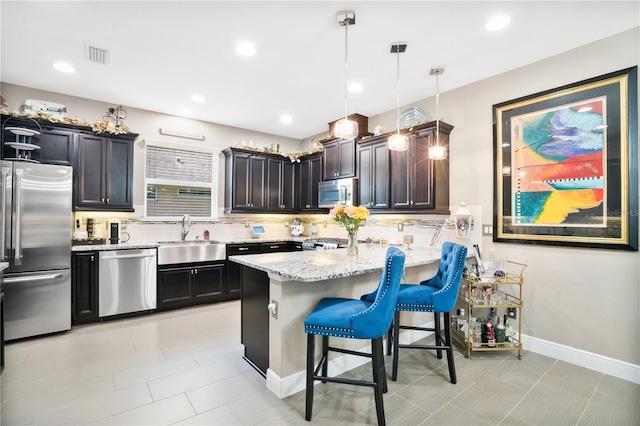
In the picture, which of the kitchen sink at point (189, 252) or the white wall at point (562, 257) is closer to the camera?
the white wall at point (562, 257)

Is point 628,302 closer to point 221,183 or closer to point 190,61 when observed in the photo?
Answer: point 190,61

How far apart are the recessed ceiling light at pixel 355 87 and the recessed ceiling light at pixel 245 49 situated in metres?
1.30

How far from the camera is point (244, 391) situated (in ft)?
7.66

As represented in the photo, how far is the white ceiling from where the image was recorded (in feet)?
7.89

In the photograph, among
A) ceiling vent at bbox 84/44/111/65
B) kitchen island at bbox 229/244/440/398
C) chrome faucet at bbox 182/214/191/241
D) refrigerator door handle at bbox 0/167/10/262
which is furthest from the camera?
chrome faucet at bbox 182/214/191/241

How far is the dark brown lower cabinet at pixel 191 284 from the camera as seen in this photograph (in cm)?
432

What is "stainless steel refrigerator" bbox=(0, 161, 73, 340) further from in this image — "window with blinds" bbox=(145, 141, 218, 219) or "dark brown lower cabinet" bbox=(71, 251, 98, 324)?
"window with blinds" bbox=(145, 141, 218, 219)

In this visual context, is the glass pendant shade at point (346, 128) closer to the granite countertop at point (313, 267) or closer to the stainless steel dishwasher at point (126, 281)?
the granite countertop at point (313, 267)

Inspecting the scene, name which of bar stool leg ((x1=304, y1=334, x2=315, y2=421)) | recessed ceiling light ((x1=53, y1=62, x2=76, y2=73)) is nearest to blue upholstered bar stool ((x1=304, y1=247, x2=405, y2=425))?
bar stool leg ((x1=304, y1=334, x2=315, y2=421))

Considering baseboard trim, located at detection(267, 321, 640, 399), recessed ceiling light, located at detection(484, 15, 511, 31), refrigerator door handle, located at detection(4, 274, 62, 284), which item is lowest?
baseboard trim, located at detection(267, 321, 640, 399)

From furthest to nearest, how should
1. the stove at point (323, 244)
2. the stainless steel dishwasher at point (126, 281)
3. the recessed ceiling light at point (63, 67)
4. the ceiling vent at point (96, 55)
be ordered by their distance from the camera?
the stove at point (323, 244) < the stainless steel dishwasher at point (126, 281) < the recessed ceiling light at point (63, 67) < the ceiling vent at point (96, 55)

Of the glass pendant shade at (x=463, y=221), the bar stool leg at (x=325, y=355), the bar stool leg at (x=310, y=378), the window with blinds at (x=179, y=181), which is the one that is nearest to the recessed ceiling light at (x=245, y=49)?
the window with blinds at (x=179, y=181)

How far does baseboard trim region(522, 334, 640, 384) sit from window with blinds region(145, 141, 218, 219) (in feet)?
16.0

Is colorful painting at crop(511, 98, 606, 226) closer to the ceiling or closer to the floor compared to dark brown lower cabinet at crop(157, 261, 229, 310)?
closer to the ceiling
